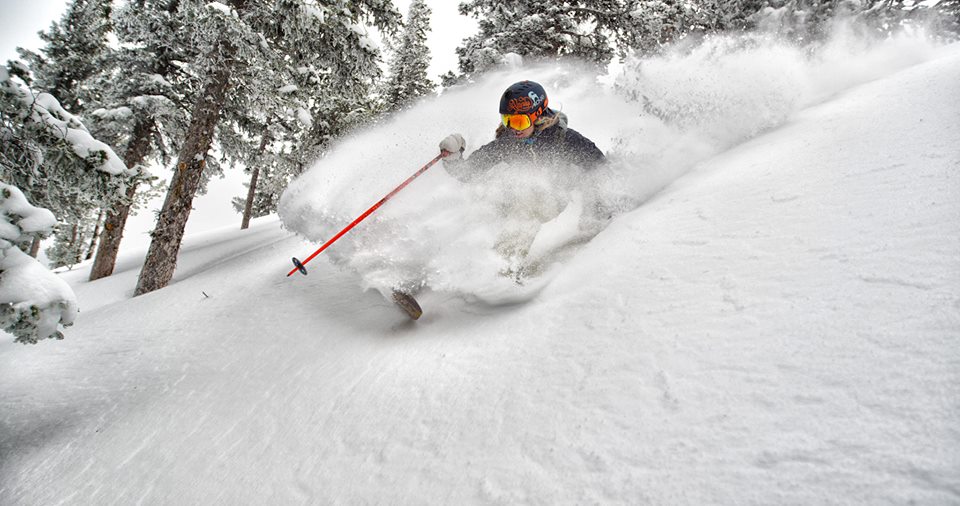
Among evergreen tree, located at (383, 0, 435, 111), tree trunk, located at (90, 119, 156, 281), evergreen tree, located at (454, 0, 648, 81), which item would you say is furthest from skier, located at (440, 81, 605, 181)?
evergreen tree, located at (383, 0, 435, 111)

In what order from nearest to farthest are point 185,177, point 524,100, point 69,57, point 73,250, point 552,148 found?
point 524,100, point 552,148, point 185,177, point 69,57, point 73,250

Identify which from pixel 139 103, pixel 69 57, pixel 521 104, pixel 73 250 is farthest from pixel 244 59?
pixel 73 250

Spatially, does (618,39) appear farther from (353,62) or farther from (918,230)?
(918,230)

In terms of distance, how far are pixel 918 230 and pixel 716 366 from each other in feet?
4.30

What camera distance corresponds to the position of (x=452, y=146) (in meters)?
4.62

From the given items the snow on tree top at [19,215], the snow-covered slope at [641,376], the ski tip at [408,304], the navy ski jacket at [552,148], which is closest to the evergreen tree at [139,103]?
the snow on tree top at [19,215]

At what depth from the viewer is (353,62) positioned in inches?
321

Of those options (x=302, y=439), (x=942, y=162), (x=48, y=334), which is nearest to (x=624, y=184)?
(x=942, y=162)

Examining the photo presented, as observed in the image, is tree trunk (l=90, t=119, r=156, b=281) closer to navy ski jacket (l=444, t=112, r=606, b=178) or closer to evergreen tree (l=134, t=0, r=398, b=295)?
evergreen tree (l=134, t=0, r=398, b=295)

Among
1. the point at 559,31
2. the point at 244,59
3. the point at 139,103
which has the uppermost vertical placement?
the point at 559,31

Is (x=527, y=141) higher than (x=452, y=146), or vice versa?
(x=527, y=141)

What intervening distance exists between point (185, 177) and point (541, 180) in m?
6.90

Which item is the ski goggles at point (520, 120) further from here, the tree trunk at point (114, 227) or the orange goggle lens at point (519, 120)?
the tree trunk at point (114, 227)

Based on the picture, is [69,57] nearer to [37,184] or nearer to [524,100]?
[37,184]
